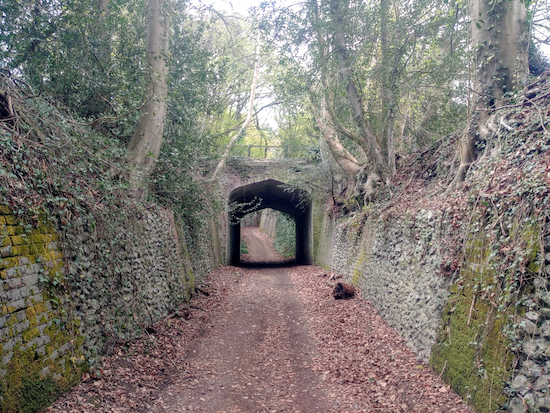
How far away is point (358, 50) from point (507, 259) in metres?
8.38

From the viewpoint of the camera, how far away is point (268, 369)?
19.6 feet

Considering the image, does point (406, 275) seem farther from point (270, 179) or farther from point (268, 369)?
point (270, 179)

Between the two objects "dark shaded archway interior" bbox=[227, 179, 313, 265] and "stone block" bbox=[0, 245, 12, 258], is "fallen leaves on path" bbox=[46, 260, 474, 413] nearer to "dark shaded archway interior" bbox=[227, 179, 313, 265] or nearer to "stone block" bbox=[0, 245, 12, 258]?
"stone block" bbox=[0, 245, 12, 258]

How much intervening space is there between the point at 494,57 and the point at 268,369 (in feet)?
22.1

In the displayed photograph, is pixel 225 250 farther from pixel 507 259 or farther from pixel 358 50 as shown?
pixel 507 259

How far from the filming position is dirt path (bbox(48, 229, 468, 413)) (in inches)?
180

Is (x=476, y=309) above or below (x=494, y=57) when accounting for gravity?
below

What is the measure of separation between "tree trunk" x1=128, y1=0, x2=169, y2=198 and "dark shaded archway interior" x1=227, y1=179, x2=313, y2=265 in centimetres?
856

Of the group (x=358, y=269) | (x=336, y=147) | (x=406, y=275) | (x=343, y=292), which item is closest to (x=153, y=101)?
(x=406, y=275)

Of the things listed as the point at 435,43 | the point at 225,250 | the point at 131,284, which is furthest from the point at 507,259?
the point at 225,250

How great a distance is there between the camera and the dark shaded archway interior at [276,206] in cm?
1870

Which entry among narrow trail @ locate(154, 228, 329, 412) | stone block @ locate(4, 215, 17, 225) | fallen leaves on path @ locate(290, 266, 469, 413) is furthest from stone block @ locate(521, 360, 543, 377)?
stone block @ locate(4, 215, 17, 225)

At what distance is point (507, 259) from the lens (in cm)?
380

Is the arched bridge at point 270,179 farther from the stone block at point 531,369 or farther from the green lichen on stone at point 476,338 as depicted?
the stone block at point 531,369
